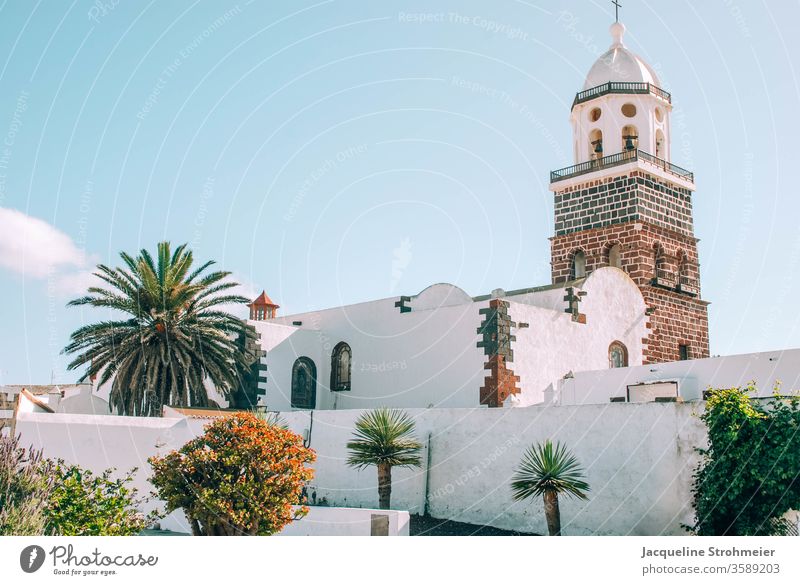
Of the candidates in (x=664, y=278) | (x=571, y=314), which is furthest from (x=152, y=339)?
(x=664, y=278)

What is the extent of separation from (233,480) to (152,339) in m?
10.6

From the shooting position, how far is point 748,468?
1530cm

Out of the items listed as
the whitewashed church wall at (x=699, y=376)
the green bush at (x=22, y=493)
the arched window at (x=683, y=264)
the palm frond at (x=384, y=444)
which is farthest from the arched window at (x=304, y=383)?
the green bush at (x=22, y=493)

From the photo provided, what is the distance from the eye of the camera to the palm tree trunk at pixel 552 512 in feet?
55.9

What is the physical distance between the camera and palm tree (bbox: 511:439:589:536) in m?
17.1

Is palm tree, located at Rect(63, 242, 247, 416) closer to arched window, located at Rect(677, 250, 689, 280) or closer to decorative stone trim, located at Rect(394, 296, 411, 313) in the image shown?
decorative stone trim, located at Rect(394, 296, 411, 313)

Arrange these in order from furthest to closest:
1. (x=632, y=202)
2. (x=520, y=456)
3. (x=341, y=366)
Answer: (x=632, y=202) → (x=341, y=366) → (x=520, y=456)

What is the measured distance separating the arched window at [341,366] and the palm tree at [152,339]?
557 cm

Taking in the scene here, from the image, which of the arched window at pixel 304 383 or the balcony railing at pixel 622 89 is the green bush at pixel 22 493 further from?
the balcony railing at pixel 622 89

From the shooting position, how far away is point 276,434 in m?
16.3
